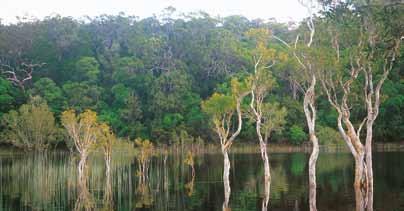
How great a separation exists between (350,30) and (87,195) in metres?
19.1

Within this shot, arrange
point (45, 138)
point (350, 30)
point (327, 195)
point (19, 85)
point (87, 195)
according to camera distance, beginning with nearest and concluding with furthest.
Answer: point (350, 30), point (327, 195), point (87, 195), point (45, 138), point (19, 85)

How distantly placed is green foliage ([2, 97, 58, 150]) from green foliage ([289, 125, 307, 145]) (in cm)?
3549

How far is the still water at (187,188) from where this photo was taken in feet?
95.3

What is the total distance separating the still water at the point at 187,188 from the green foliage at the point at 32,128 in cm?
1720

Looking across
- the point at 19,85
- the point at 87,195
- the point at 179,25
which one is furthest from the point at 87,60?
the point at 87,195

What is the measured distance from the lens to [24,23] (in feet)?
374

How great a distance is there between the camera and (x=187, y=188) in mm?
36531

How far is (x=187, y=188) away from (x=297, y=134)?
47.1 meters

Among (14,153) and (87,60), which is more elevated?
(87,60)

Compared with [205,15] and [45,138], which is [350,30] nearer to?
[45,138]

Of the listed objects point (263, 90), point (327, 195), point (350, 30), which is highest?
point (350, 30)

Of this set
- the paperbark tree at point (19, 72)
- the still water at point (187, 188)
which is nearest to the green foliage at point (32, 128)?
the still water at point (187, 188)

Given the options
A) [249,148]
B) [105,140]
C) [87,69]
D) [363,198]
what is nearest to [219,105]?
[105,140]

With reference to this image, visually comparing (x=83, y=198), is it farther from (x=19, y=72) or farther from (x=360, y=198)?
(x=19, y=72)
